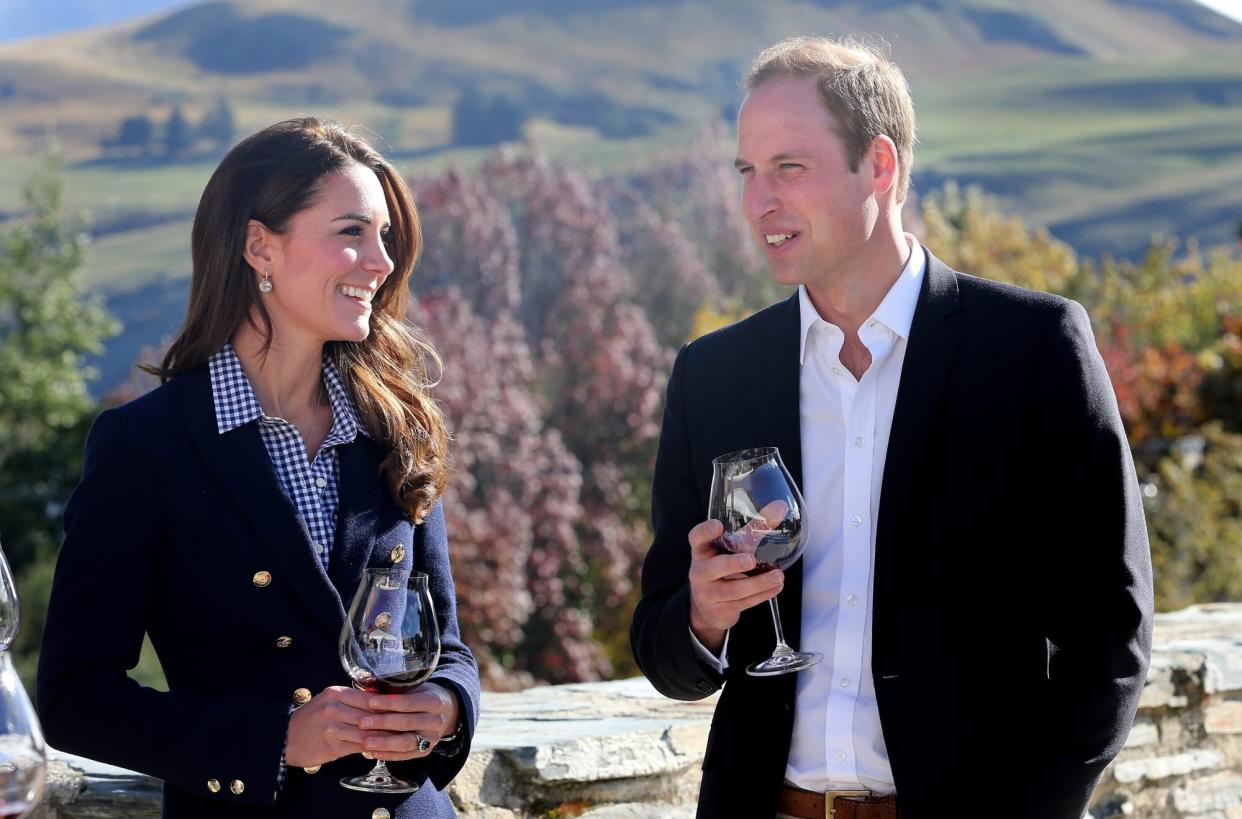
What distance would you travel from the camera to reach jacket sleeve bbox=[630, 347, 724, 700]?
2.70 metres

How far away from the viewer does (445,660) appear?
9.01ft

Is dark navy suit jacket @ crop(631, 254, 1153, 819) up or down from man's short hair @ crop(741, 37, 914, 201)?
down

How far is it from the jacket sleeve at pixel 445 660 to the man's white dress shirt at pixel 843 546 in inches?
17.2

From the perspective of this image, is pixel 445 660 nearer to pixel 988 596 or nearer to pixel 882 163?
pixel 988 596

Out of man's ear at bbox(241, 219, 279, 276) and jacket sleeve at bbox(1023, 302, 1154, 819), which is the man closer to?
jacket sleeve at bbox(1023, 302, 1154, 819)

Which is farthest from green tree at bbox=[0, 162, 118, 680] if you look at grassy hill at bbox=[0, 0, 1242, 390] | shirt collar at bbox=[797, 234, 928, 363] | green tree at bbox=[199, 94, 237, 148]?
green tree at bbox=[199, 94, 237, 148]

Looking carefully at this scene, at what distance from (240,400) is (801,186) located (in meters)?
1.12

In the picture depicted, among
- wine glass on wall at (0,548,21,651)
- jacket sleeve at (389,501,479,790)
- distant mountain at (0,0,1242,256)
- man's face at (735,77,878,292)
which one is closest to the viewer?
wine glass on wall at (0,548,21,651)

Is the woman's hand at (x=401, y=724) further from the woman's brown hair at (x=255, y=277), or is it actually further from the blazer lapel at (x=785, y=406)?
the blazer lapel at (x=785, y=406)

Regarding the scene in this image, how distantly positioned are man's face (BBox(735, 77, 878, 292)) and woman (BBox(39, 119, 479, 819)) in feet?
2.35

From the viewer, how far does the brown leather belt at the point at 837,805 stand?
257 centimetres

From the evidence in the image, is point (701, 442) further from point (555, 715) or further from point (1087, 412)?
point (555, 715)


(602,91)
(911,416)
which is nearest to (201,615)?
(911,416)

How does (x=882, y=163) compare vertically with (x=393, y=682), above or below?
above
